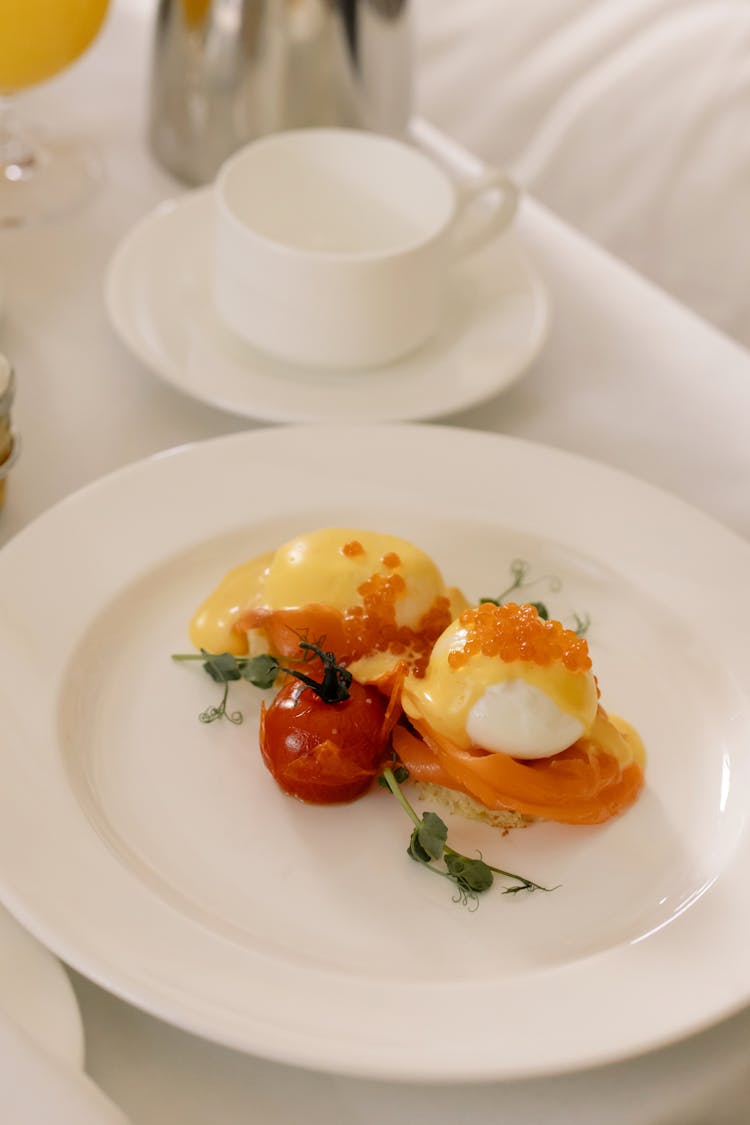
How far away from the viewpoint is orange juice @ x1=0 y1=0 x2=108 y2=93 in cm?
106

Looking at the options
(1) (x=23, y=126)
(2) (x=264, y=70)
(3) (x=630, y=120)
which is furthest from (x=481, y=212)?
(3) (x=630, y=120)

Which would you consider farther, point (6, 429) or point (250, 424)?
point (250, 424)

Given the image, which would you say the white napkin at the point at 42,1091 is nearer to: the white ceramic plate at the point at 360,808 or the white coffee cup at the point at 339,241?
the white ceramic plate at the point at 360,808

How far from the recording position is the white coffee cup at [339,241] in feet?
3.10

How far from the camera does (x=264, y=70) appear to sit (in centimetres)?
114

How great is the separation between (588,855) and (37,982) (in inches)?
11.2

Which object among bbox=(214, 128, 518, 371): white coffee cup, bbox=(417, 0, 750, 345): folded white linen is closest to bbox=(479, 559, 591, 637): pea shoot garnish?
bbox=(214, 128, 518, 371): white coffee cup

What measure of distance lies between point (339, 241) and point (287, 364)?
0.53 ft

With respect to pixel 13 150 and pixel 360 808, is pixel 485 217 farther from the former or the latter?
pixel 360 808

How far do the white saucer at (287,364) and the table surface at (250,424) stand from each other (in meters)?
0.04

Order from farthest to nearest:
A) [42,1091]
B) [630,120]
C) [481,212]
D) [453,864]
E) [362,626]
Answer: [630,120]
[481,212]
[362,626]
[453,864]
[42,1091]

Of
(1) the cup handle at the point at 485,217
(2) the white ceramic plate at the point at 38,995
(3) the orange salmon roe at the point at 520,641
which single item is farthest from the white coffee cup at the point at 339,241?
(2) the white ceramic plate at the point at 38,995

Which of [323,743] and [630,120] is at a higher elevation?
[323,743]

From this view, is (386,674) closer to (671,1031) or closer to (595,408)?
(671,1031)
